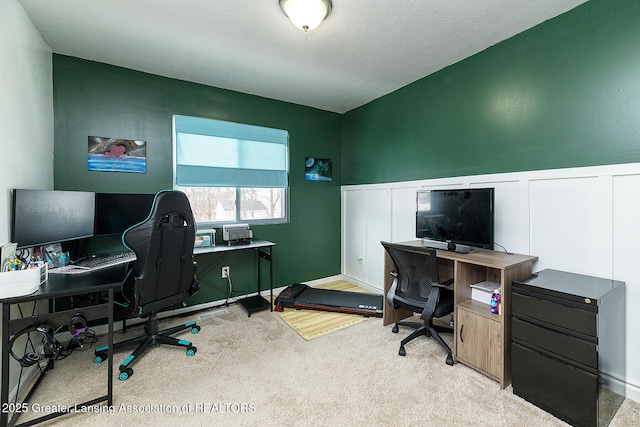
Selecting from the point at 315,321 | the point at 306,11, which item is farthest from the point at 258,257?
the point at 306,11

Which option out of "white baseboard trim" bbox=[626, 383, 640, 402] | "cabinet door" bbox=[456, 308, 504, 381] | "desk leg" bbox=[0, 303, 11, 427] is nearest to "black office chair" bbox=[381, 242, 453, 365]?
"cabinet door" bbox=[456, 308, 504, 381]

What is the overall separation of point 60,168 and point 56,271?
1147 mm

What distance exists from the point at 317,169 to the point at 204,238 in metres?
1.89

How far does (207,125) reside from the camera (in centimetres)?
322

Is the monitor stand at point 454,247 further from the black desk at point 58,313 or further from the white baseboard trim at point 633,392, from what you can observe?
the black desk at point 58,313

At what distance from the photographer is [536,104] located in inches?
86.7

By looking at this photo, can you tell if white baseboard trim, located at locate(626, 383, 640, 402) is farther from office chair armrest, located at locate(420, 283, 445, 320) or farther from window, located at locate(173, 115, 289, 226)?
window, located at locate(173, 115, 289, 226)

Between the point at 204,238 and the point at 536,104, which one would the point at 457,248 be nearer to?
the point at 536,104

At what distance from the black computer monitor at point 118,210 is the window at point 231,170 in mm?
451

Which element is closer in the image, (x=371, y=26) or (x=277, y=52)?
(x=371, y=26)

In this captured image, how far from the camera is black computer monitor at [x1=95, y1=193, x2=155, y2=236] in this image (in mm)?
2529

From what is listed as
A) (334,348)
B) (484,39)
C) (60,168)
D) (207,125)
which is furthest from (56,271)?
(484,39)

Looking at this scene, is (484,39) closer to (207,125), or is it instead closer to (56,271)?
(207,125)

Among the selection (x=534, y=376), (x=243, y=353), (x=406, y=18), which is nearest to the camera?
(x=534, y=376)
